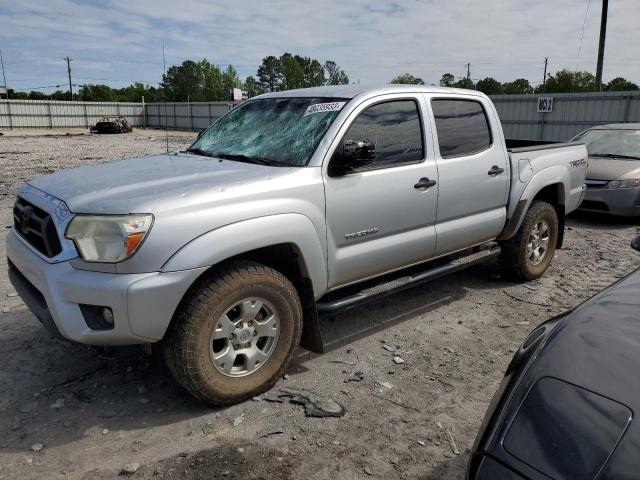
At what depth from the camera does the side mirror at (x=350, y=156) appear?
3.45 metres

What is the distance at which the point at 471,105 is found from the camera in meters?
4.79

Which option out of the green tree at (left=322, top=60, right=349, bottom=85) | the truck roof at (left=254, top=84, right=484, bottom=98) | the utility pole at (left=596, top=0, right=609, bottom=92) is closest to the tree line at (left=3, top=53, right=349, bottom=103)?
the green tree at (left=322, top=60, right=349, bottom=85)

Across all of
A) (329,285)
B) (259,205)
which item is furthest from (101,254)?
(329,285)

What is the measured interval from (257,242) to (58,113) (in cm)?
5311

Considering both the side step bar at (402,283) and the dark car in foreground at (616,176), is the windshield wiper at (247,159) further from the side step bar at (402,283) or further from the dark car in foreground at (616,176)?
the dark car in foreground at (616,176)

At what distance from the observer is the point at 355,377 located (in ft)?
A: 11.9

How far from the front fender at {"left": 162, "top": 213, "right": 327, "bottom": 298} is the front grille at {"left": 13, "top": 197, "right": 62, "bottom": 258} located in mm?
727

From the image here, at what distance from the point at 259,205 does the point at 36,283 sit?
1367mm

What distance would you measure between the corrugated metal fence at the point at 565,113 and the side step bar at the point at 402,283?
17.1 m

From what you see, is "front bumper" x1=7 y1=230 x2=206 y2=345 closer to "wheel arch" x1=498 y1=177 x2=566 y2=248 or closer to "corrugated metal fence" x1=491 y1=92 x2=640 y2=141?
"wheel arch" x1=498 y1=177 x2=566 y2=248

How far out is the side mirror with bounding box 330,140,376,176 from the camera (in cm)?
345

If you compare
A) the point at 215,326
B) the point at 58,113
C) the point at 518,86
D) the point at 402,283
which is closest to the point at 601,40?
the point at 402,283

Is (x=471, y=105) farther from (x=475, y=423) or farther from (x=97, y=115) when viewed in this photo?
(x=97, y=115)

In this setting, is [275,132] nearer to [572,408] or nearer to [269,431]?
[269,431]
